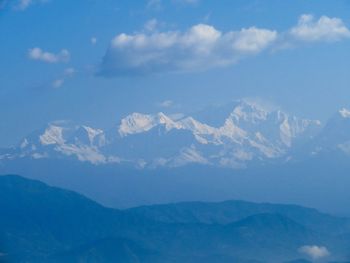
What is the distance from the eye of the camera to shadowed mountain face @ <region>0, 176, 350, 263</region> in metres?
141

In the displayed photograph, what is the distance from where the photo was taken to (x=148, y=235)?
17062 centimetres

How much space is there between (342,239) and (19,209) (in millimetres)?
83433

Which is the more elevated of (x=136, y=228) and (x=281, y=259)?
(x=136, y=228)

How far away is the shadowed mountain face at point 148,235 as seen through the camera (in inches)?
5536

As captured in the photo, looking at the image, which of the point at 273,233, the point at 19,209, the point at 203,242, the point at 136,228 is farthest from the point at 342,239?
the point at 19,209

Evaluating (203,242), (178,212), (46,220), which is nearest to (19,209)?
(46,220)

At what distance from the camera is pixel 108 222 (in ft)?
595

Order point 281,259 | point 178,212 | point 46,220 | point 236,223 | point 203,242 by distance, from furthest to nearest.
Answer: point 178,212, point 46,220, point 236,223, point 203,242, point 281,259

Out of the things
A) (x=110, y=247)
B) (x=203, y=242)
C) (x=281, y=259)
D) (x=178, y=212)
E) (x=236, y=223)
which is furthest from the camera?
(x=178, y=212)

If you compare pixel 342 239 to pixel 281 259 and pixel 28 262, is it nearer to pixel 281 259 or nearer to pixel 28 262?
pixel 281 259

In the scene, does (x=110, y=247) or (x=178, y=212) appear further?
(x=178, y=212)

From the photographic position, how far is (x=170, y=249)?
157000mm

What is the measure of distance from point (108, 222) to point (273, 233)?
41354 mm

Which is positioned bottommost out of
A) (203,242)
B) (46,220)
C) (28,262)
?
(28,262)
